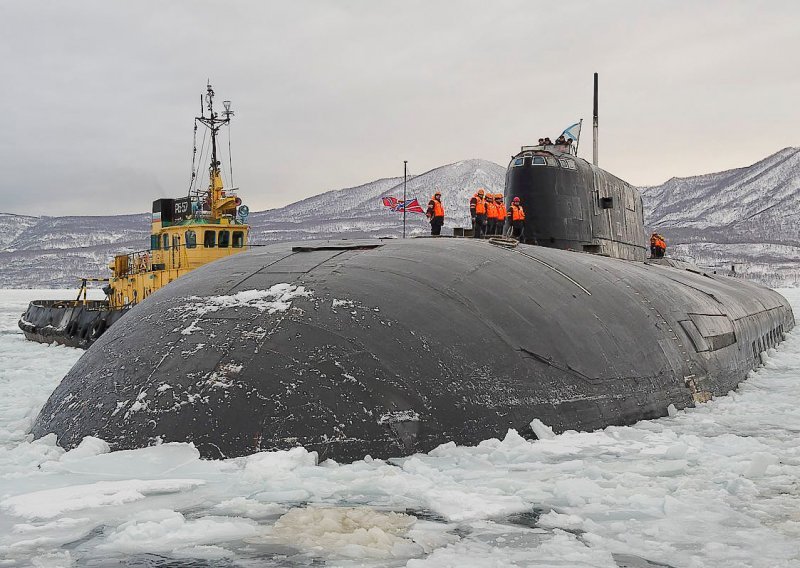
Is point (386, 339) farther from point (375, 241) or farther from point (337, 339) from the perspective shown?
point (375, 241)

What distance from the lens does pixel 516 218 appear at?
14086 millimetres

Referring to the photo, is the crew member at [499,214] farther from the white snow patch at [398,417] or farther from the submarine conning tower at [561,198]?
the white snow patch at [398,417]

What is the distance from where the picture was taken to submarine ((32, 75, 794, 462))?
614cm

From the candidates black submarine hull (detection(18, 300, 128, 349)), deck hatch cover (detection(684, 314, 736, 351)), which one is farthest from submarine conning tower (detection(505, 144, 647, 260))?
black submarine hull (detection(18, 300, 128, 349))

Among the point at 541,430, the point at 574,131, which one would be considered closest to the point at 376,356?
the point at 541,430

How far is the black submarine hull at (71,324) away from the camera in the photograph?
91.2 ft

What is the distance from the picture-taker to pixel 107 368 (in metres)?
6.95

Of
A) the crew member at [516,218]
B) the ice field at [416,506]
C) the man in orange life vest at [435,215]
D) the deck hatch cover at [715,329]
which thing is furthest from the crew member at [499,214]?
the ice field at [416,506]

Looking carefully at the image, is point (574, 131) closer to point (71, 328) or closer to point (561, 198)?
point (561, 198)

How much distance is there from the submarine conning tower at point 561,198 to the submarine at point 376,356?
164 inches

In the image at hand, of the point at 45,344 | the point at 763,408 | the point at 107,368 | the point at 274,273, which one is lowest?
the point at 45,344

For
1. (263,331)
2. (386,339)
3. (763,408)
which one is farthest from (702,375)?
(263,331)

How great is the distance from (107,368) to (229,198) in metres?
26.6

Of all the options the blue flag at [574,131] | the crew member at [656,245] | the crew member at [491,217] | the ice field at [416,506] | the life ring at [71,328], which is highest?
the blue flag at [574,131]
